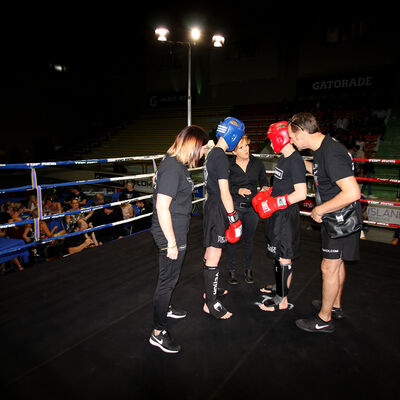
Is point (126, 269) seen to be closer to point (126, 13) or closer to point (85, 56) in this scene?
point (126, 13)

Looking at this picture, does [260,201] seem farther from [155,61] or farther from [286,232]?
[155,61]

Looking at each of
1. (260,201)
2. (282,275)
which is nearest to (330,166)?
(260,201)

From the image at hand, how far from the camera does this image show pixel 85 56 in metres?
16.4

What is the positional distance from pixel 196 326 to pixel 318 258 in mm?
1837

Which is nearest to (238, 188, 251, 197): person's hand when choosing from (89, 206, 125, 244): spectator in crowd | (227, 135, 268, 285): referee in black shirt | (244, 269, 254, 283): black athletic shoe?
(227, 135, 268, 285): referee in black shirt

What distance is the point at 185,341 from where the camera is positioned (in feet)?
6.26

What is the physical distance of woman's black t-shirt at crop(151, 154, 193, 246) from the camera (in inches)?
64.6

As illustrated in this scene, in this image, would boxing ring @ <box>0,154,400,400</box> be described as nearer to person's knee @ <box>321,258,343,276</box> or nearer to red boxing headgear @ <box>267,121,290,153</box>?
person's knee @ <box>321,258,343,276</box>

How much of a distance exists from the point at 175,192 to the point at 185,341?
3.33 feet

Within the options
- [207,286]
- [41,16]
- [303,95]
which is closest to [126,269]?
[207,286]

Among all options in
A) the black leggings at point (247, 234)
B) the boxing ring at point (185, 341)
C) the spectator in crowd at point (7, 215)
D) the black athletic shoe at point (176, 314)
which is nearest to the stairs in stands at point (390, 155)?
the boxing ring at point (185, 341)

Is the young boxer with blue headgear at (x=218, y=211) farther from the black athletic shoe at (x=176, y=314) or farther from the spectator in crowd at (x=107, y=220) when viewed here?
the spectator in crowd at (x=107, y=220)

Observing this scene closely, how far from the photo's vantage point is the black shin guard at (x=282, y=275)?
2229mm

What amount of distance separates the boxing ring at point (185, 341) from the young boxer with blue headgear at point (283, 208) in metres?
0.22
